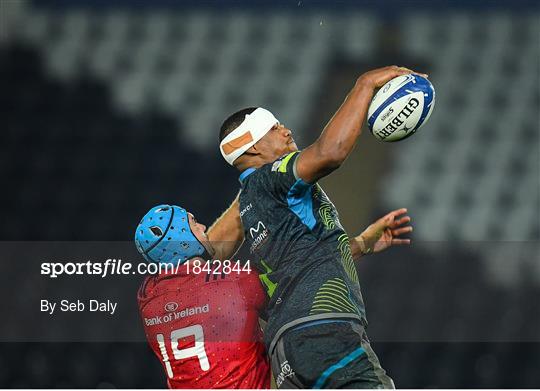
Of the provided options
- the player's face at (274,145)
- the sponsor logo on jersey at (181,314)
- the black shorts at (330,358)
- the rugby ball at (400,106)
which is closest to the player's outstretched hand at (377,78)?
the rugby ball at (400,106)

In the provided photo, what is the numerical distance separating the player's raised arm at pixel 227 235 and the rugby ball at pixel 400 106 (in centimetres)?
96

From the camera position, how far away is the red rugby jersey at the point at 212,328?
3521mm

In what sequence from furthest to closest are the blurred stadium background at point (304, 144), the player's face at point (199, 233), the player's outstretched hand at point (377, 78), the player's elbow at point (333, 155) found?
the blurred stadium background at point (304, 144)
the player's face at point (199, 233)
the player's outstretched hand at point (377, 78)
the player's elbow at point (333, 155)

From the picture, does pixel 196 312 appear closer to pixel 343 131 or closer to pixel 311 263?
pixel 311 263

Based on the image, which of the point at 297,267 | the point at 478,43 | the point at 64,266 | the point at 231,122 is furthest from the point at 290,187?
the point at 478,43

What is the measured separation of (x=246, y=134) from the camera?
11.8 feet

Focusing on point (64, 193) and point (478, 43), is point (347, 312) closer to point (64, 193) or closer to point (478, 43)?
point (64, 193)

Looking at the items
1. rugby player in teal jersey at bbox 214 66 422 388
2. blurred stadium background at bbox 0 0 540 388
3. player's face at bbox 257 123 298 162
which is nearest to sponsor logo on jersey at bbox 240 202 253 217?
rugby player in teal jersey at bbox 214 66 422 388

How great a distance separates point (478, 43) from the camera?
7.96 m

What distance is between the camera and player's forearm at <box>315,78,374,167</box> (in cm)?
299

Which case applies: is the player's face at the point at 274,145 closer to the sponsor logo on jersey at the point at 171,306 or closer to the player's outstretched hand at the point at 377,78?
the player's outstretched hand at the point at 377,78

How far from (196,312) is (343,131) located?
104 cm

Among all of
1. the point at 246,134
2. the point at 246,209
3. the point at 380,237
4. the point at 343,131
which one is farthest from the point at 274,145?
the point at 380,237

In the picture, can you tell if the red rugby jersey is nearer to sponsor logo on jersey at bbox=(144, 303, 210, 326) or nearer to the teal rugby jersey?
sponsor logo on jersey at bbox=(144, 303, 210, 326)
